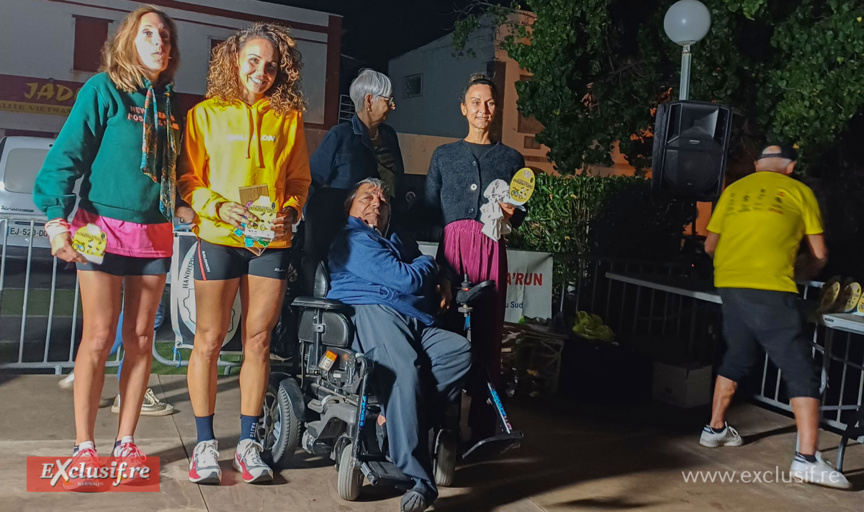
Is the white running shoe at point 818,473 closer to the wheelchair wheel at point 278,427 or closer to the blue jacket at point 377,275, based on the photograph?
the blue jacket at point 377,275

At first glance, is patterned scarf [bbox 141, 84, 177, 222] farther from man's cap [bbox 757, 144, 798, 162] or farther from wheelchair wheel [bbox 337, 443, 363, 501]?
man's cap [bbox 757, 144, 798, 162]

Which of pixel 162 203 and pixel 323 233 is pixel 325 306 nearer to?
pixel 323 233

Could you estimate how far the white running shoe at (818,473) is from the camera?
3943 millimetres

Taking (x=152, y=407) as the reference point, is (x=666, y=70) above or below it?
above

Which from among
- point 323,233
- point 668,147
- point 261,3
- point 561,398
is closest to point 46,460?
point 323,233

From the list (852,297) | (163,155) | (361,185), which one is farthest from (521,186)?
(852,297)

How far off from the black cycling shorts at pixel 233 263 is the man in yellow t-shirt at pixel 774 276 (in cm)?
243

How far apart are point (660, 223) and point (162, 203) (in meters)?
6.05

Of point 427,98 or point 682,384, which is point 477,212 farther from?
point 682,384

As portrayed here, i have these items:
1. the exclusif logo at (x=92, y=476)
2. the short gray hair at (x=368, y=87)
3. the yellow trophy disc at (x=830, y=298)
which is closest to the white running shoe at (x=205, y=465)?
the exclusif logo at (x=92, y=476)

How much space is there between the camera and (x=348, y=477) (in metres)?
3.25

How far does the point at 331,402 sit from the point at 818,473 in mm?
2437

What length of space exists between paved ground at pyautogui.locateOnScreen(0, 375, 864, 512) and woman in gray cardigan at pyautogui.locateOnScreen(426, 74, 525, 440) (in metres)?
0.46

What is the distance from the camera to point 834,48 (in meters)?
5.86
